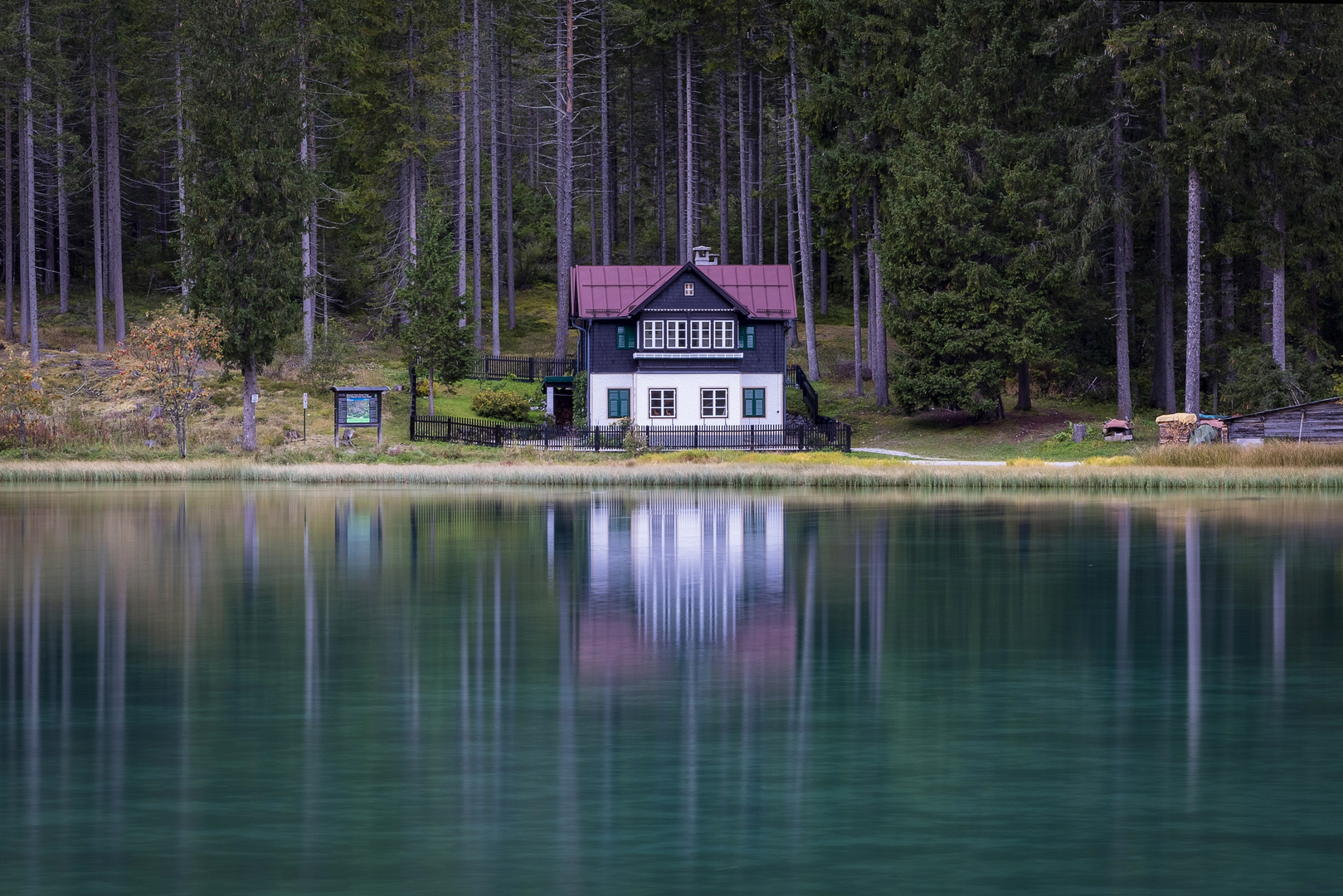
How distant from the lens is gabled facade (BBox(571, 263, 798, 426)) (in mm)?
61062

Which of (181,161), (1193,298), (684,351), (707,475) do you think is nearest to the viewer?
(707,475)

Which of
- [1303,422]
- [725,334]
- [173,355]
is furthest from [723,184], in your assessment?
[1303,422]

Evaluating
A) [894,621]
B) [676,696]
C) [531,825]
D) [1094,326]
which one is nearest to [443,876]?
[531,825]

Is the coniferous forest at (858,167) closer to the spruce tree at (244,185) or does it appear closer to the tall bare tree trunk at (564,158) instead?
the spruce tree at (244,185)

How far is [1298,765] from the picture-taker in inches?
428

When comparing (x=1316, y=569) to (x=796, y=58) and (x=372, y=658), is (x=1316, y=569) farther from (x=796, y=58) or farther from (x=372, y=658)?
(x=796, y=58)

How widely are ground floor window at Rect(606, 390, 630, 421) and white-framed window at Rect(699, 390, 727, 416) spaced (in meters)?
3.30

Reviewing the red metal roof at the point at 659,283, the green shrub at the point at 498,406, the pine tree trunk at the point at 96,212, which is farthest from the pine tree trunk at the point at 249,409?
the pine tree trunk at the point at 96,212

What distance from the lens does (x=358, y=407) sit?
2026 inches

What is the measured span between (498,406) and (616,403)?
217 inches

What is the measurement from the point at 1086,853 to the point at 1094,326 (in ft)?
184

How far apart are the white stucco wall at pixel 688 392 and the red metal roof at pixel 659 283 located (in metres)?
2.85

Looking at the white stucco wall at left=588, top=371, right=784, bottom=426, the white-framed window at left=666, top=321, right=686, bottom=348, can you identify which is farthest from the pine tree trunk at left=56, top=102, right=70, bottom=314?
the white-framed window at left=666, top=321, right=686, bottom=348

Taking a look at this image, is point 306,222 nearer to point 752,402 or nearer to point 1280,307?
point 752,402
